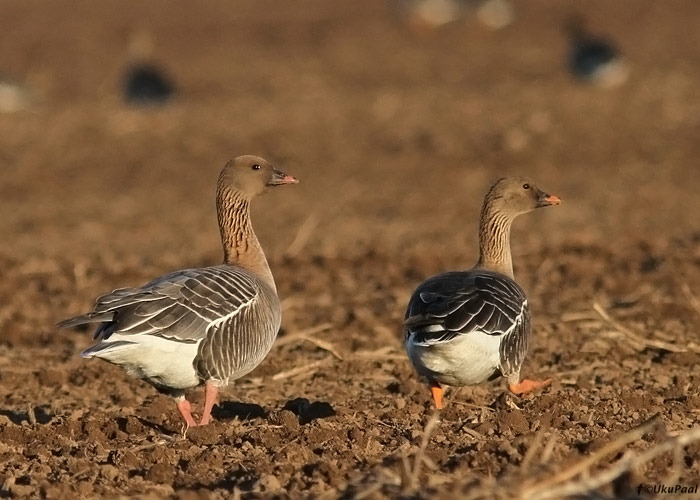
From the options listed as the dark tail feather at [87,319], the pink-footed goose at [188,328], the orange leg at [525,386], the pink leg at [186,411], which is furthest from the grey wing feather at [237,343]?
the orange leg at [525,386]

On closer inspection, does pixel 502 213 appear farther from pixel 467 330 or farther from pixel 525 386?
pixel 467 330

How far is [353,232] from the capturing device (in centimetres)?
1722

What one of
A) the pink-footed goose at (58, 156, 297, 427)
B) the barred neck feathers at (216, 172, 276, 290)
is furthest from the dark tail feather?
the barred neck feathers at (216, 172, 276, 290)

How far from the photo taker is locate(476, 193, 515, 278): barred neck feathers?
1002cm

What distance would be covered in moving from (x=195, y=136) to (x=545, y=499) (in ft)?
66.2

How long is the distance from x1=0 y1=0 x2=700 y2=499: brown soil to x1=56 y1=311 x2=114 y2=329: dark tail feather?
706 millimetres

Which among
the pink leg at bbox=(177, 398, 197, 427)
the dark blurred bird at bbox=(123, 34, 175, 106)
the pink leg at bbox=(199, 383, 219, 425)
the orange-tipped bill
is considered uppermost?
the orange-tipped bill

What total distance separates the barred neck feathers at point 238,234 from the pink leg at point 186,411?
1252mm

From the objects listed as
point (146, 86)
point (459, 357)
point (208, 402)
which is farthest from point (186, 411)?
point (146, 86)

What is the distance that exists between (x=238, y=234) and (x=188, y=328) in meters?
1.73

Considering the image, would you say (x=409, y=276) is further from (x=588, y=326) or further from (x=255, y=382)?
(x=255, y=382)

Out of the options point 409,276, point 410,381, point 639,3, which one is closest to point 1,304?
point 409,276

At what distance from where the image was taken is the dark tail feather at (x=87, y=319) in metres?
7.76

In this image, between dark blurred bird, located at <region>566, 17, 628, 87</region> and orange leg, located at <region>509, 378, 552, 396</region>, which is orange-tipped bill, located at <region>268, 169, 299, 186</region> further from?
dark blurred bird, located at <region>566, 17, 628, 87</region>
